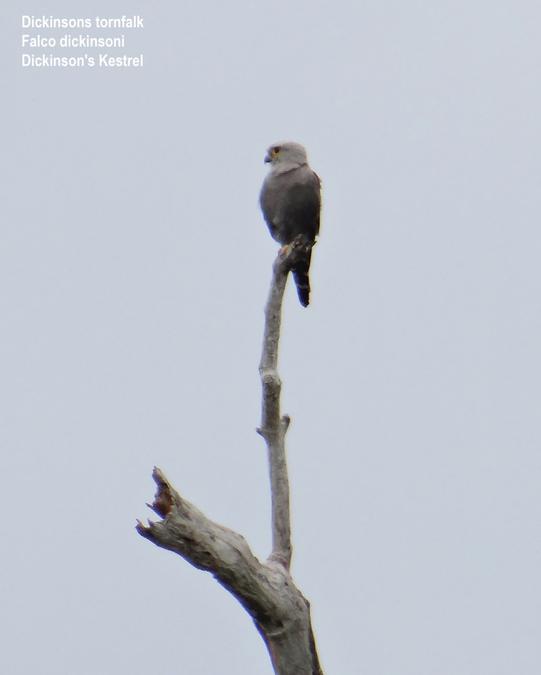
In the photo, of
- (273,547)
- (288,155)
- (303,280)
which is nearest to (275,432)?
(273,547)

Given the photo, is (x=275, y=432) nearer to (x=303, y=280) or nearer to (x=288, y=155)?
(x=303, y=280)

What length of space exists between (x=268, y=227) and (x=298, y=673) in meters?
4.13

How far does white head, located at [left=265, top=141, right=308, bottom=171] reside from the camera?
10.7 meters

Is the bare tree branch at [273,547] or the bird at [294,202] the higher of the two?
the bird at [294,202]

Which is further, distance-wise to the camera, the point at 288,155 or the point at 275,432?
the point at 288,155

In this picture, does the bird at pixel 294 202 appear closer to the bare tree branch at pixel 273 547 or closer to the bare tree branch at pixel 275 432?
the bare tree branch at pixel 273 547

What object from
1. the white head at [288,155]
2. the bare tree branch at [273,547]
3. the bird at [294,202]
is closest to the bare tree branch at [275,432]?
the bare tree branch at [273,547]

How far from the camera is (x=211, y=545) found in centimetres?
663

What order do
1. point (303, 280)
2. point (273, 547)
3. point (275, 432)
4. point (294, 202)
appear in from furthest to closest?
1. point (303, 280)
2. point (294, 202)
3. point (275, 432)
4. point (273, 547)

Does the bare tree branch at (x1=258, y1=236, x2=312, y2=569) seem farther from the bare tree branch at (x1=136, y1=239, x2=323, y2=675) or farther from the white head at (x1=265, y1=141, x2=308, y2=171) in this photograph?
the white head at (x1=265, y1=141, x2=308, y2=171)

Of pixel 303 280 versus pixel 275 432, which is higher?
pixel 303 280

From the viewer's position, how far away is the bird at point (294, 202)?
1027cm

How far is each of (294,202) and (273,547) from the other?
3457 mm

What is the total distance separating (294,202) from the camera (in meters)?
10.3
